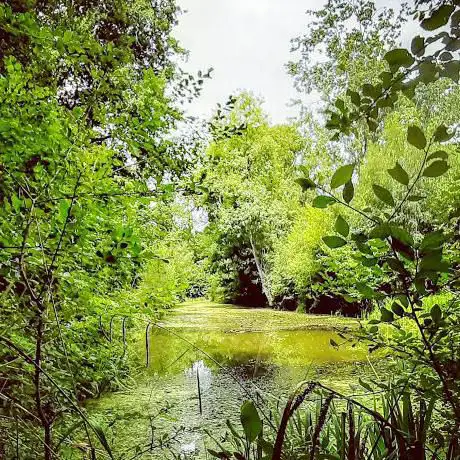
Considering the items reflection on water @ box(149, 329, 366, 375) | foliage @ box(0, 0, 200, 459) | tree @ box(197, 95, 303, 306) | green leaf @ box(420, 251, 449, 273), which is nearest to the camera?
green leaf @ box(420, 251, 449, 273)

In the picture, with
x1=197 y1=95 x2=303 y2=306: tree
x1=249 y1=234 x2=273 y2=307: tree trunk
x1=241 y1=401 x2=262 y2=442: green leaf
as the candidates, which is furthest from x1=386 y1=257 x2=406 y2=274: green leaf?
x1=249 y1=234 x2=273 y2=307: tree trunk

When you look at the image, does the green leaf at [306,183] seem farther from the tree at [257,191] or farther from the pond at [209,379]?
the tree at [257,191]

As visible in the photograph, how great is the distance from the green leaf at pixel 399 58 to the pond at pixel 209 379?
1.52ft

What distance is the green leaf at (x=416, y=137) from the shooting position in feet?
1.36

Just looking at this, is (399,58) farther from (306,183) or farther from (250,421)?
(250,421)

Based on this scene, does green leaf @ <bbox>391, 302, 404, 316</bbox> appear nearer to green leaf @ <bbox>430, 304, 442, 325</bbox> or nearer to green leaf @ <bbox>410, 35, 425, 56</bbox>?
green leaf @ <bbox>430, 304, 442, 325</bbox>

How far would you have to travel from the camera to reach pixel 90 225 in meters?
1.28

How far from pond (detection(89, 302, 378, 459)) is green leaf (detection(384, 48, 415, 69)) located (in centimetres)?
46

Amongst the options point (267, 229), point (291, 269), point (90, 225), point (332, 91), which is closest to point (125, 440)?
point (90, 225)

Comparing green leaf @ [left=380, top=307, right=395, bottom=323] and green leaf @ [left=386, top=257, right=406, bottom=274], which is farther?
green leaf @ [left=380, top=307, right=395, bottom=323]

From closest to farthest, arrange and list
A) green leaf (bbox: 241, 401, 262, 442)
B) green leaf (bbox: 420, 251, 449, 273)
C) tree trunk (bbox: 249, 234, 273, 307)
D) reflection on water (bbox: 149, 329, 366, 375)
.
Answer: green leaf (bbox: 241, 401, 262, 442)
green leaf (bbox: 420, 251, 449, 273)
reflection on water (bbox: 149, 329, 366, 375)
tree trunk (bbox: 249, 234, 273, 307)

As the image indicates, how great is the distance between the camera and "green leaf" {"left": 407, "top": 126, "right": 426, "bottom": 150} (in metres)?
0.41

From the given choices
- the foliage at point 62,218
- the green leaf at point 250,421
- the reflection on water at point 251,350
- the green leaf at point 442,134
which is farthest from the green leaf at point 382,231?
the reflection on water at point 251,350

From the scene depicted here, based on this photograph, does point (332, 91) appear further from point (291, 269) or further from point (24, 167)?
point (24, 167)
